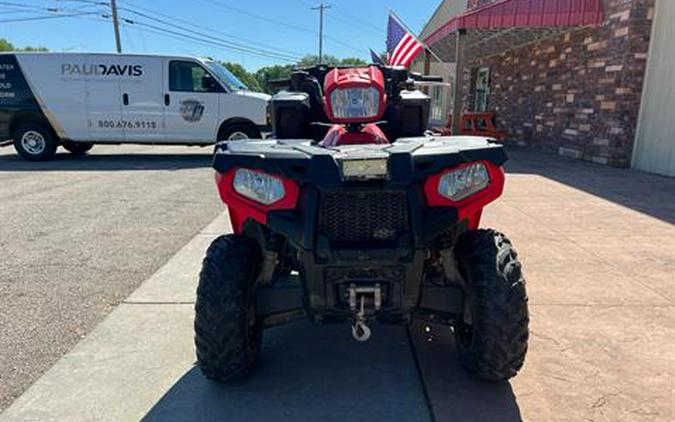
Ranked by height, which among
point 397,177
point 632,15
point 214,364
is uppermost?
point 632,15

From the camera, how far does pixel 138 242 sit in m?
5.06

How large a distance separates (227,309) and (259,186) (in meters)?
0.62

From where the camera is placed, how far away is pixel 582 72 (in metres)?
11.1

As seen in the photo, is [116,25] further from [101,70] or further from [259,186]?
[259,186]

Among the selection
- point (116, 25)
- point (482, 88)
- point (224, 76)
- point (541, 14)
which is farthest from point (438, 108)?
point (116, 25)

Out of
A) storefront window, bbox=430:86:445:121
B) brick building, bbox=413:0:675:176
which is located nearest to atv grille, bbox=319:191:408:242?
brick building, bbox=413:0:675:176

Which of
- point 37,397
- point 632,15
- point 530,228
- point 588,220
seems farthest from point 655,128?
point 37,397

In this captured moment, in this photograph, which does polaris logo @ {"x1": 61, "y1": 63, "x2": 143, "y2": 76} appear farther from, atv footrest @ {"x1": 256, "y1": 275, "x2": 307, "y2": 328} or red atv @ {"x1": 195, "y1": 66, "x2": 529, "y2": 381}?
atv footrest @ {"x1": 256, "y1": 275, "x2": 307, "y2": 328}

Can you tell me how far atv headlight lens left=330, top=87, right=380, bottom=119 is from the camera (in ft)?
9.46

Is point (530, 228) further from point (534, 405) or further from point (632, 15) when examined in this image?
point (632, 15)

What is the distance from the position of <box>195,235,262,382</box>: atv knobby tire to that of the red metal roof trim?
1020 cm

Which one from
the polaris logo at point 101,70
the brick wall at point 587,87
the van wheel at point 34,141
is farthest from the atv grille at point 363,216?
the van wheel at point 34,141

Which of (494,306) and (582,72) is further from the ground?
(582,72)

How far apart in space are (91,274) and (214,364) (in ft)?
7.44
